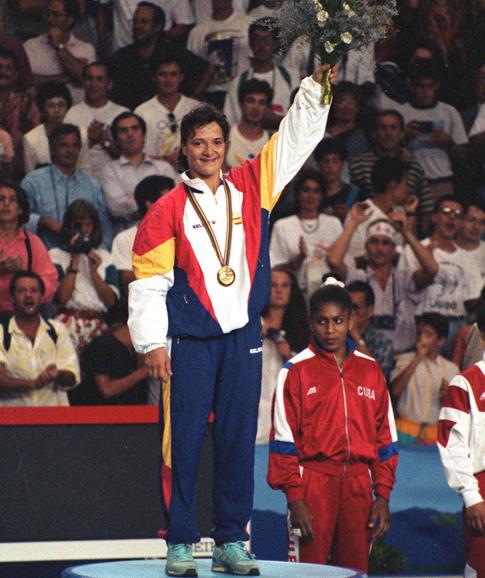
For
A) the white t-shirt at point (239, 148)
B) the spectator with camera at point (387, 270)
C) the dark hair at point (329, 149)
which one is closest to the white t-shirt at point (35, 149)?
the white t-shirt at point (239, 148)

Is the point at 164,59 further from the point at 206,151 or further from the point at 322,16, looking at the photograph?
the point at 322,16

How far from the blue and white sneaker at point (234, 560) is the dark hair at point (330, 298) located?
1.53 meters

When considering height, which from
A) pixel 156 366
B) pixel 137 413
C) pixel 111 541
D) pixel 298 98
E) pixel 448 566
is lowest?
pixel 448 566

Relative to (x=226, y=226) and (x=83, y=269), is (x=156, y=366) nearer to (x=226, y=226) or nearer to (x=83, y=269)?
(x=226, y=226)

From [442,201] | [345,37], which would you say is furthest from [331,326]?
[442,201]

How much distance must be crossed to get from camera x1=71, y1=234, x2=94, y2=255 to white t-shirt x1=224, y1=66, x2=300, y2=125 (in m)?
1.57

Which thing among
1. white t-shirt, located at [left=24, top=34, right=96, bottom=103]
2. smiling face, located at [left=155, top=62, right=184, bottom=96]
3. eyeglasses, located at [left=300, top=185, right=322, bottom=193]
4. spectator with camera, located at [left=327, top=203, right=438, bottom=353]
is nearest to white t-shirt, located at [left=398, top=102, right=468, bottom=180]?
spectator with camera, located at [left=327, top=203, right=438, bottom=353]

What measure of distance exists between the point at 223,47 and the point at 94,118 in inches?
48.5

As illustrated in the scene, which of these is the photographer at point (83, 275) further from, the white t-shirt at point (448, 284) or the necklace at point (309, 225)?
the white t-shirt at point (448, 284)

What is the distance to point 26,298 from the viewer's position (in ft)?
26.0

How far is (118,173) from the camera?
8797 millimetres

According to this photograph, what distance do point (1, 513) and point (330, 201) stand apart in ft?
12.4

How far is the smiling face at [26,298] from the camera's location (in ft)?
26.0

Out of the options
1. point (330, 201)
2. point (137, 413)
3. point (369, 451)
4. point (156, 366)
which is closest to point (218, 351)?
point (156, 366)
